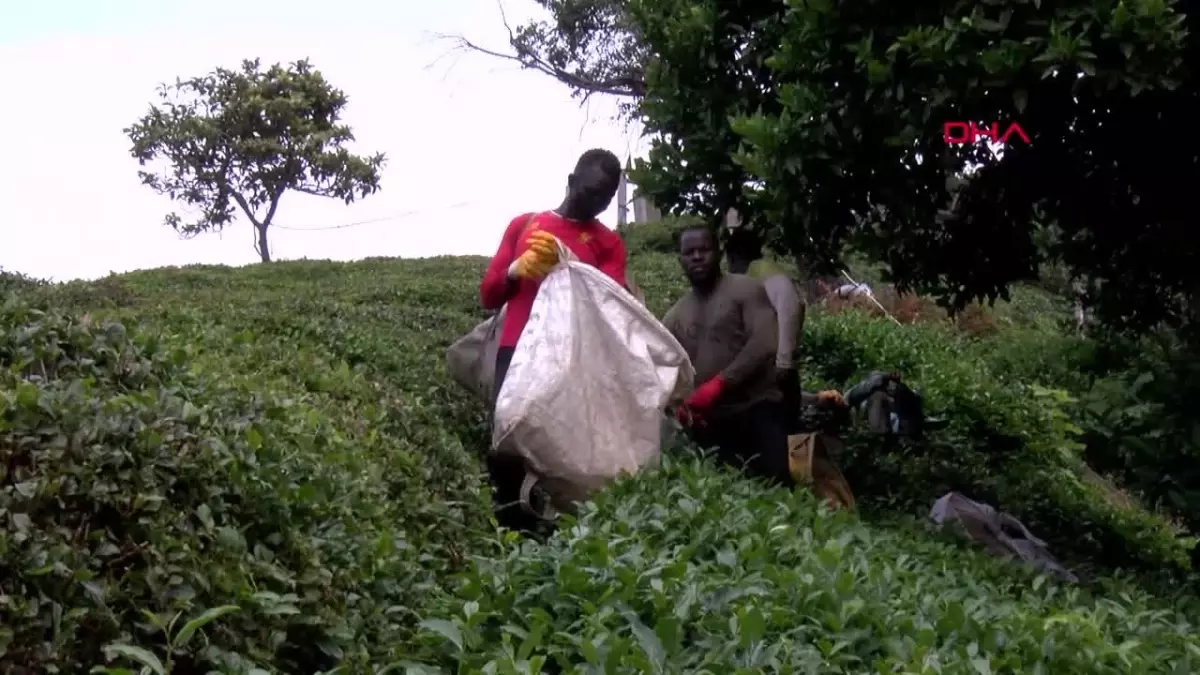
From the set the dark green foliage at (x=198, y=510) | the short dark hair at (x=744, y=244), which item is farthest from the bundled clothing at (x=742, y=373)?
the dark green foliage at (x=198, y=510)

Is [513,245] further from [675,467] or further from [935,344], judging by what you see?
[935,344]

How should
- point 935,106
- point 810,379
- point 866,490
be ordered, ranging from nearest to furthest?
point 935,106
point 866,490
point 810,379

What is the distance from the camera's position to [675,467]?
519 cm

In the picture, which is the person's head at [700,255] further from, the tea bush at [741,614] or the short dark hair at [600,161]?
the tea bush at [741,614]

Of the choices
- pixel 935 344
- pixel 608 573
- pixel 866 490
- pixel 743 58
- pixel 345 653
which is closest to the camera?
pixel 345 653

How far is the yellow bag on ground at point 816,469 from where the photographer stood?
6020 mm

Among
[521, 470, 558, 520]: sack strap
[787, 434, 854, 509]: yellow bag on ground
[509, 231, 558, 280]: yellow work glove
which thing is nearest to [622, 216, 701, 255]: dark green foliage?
[787, 434, 854, 509]: yellow bag on ground

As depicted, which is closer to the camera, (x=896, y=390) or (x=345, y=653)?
(x=345, y=653)

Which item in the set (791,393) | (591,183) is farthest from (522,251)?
(791,393)

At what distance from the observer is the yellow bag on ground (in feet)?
19.7

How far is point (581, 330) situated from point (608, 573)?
1.87 metres

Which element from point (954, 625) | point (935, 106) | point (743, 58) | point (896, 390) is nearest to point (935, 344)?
point (896, 390)

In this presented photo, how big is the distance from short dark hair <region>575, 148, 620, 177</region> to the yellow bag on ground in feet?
5.04

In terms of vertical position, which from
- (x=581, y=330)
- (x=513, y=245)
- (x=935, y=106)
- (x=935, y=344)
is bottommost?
(x=935, y=344)
